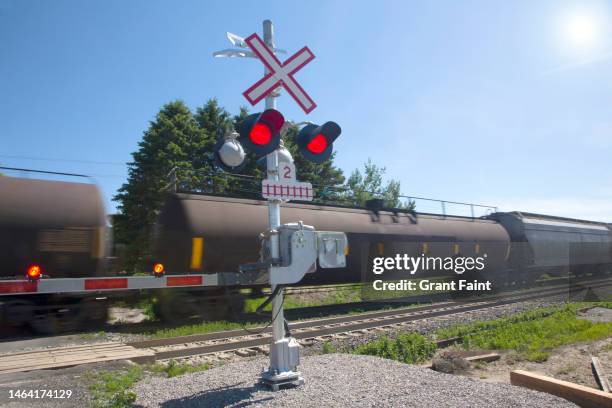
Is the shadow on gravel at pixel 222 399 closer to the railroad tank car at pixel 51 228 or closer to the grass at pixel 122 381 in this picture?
the grass at pixel 122 381

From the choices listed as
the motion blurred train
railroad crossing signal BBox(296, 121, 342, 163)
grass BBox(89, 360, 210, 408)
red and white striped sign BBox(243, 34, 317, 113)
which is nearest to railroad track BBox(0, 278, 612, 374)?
grass BBox(89, 360, 210, 408)

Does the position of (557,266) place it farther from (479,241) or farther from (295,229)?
(295,229)

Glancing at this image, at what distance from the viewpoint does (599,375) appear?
6.23 m

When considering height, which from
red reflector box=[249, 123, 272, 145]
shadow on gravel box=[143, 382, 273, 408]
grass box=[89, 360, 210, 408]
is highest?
red reflector box=[249, 123, 272, 145]

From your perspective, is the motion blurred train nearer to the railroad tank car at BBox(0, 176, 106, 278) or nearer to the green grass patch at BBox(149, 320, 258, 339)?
the railroad tank car at BBox(0, 176, 106, 278)

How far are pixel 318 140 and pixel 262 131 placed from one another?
2.74ft

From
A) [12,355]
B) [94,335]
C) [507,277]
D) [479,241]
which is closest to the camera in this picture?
[12,355]

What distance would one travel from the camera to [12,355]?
7.47 m

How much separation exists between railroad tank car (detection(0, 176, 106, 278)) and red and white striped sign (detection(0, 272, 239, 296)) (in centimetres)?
87

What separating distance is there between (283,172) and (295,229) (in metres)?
0.73

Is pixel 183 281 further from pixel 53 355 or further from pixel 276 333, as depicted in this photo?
pixel 276 333

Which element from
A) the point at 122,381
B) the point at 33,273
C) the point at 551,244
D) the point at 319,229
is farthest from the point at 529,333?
the point at 551,244

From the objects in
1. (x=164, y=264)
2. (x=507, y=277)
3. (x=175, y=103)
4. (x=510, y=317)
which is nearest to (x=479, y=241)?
(x=507, y=277)

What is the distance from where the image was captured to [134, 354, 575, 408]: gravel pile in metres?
4.34
